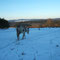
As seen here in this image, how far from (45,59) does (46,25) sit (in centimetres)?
2953

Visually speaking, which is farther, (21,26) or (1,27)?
(1,27)

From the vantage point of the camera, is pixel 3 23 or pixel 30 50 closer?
pixel 30 50

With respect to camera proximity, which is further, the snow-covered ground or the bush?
the bush

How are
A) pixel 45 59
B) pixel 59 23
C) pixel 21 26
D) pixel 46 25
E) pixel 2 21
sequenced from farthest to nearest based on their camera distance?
pixel 46 25
pixel 59 23
pixel 2 21
pixel 21 26
pixel 45 59

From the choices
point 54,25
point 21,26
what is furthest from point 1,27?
point 54,25

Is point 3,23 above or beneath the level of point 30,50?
beneath

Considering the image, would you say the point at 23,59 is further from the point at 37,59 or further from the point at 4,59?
the point at 4,59

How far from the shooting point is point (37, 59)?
3.18m

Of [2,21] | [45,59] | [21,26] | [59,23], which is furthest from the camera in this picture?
[59,23]

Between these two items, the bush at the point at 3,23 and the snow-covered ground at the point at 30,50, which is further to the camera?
the bush at the point at 3,23

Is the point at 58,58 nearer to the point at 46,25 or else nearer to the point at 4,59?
the point at 4,59

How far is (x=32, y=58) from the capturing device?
328cm

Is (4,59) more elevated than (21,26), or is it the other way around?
(21,26)

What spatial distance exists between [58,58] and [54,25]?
3006 centimetres
